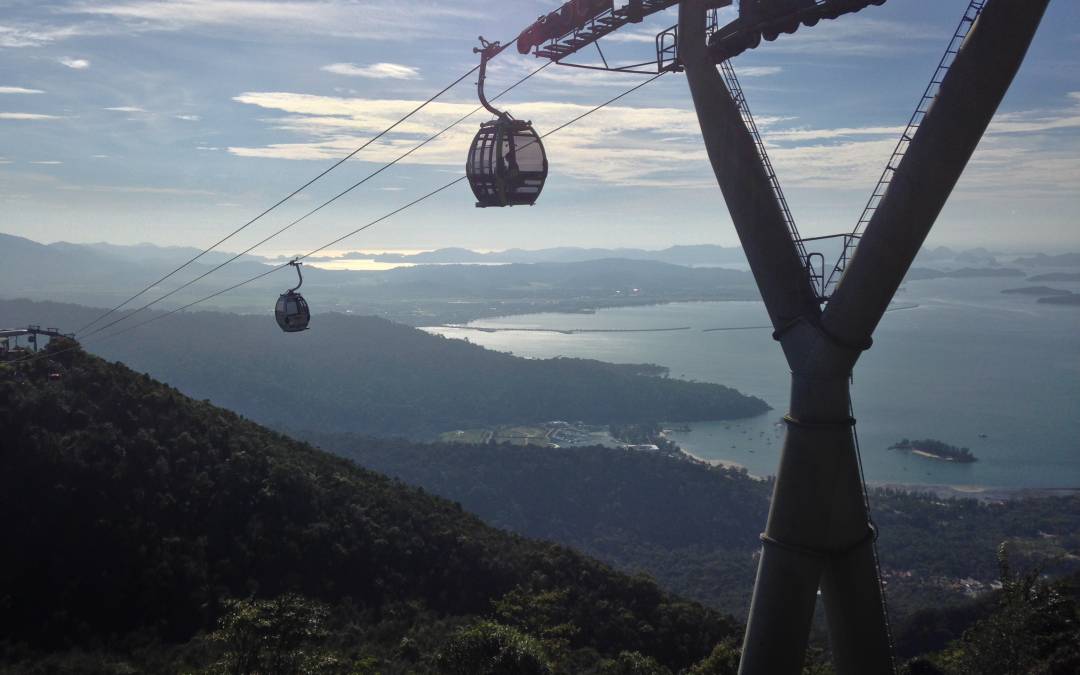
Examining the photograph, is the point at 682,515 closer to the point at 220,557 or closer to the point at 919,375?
the point at 220,557

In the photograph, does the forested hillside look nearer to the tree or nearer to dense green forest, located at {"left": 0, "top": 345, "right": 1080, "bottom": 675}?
dense green forest, located at {"left": 0, "top": 345, "right": 1080, "bottom": 675}

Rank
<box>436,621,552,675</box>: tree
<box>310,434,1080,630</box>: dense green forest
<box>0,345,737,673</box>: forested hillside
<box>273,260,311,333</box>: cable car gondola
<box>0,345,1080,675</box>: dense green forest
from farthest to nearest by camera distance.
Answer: <box>310,434,1080,630</box>: dense green forest < <box>0,345,737,673</box>: forested hillside < <box>273,260,311,333</box>: cable car gondola < <box>0,345,1080,675</box>: dense green forest < <box>436,621,552,675</box>: tree

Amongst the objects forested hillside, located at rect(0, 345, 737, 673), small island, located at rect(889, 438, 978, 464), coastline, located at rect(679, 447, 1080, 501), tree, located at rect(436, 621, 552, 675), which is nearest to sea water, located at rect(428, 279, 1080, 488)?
small island, located at rect(889, 438, 978, 464)

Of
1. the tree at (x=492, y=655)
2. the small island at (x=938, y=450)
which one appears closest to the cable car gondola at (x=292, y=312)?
the tree at (x=492, y=655)

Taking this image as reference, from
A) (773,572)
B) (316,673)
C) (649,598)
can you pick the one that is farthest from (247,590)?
(773,572)

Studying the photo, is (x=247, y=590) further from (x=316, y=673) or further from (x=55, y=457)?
(x=316, y=673)

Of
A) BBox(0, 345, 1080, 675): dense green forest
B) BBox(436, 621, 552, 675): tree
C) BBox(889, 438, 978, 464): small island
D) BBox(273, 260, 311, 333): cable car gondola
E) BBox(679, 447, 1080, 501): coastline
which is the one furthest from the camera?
BBox(889, 438, 978, 464): small island
